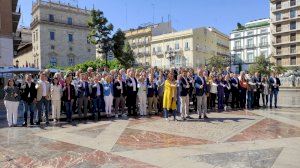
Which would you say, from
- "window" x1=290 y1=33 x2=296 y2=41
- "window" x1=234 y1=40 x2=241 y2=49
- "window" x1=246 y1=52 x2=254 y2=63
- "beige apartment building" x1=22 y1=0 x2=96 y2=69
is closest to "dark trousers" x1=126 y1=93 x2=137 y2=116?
"beige apartment building" x1=22 y1=0 x2=96 y2=69

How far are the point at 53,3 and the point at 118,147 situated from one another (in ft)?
212

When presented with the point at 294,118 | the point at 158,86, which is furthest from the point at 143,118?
the point at 294,118

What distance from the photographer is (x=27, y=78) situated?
12258mm

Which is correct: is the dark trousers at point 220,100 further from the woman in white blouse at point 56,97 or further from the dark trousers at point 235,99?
the woman in white blouse at point 56,97

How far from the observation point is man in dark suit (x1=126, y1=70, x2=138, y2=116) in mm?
14102

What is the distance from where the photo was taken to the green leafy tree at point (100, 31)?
152 feet

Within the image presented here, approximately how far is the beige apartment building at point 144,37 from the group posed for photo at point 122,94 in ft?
222

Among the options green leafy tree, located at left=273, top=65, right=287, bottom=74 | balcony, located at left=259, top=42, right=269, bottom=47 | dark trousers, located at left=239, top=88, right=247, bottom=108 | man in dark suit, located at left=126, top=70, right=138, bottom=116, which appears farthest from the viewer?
balcony, located at left=259, top=42, right=269, bottom=47

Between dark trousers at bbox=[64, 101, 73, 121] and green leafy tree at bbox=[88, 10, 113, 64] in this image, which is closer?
dark trousers at bbox=[64, 101, 73, 121]

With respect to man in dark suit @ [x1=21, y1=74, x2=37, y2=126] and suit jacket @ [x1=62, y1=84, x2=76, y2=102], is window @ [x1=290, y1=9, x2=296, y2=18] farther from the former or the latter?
man in dark suit @ [x1=21, y1=74, x2=37, y2=126]

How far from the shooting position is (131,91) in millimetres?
14125

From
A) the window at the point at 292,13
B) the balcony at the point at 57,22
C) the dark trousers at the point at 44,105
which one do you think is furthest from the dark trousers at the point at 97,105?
the window at the point at 292,13

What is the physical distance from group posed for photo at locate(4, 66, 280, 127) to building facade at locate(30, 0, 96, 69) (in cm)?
5437

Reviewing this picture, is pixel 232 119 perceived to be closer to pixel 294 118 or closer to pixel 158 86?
pixel 294 118
